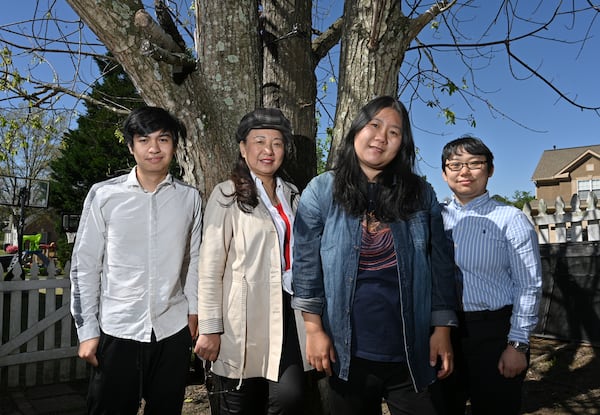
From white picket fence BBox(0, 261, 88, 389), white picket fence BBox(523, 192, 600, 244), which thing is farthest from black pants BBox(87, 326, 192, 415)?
white picket fence BBox(523, 192, 600, 244)

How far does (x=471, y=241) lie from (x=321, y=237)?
33.5 inches

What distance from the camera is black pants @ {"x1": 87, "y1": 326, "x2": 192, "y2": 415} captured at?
2.21m

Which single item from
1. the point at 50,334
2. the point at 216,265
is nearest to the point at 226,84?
the point at 216,265

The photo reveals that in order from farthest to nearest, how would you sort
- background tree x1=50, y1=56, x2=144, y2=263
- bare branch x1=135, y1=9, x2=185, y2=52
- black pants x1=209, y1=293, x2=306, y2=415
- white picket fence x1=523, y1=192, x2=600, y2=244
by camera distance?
background tree x1=50, y1=56, x2=144, y2=263 → white picket fence x1=523, y1=192, x2=600, y2=244 → bare branch x1=135, y1=9, x2=185, y2=52 → black pants x1=209, y1=293, x2=306, y2=415

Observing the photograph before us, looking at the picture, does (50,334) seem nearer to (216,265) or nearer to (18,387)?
(18,387)

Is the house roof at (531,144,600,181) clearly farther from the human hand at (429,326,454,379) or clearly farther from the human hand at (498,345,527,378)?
the human hand at (429,326,454,379)

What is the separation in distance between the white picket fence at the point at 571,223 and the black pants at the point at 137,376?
6818mm

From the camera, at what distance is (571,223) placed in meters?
7.75

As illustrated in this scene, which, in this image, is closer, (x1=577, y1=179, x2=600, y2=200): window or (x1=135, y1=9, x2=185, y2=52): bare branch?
(x1=135, y1=9, x2=185, y2=52): bare branch

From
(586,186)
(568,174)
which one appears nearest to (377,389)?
(586,186)

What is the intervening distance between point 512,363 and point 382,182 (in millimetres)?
1045

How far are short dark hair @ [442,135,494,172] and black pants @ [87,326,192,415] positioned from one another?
168cm

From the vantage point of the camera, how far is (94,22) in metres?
2.94

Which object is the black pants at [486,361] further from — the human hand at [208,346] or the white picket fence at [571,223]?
the white picket fence at [571,223]
